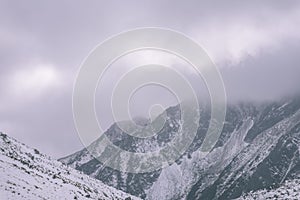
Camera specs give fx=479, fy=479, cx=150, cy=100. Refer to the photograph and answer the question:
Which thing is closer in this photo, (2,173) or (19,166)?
(2,173)

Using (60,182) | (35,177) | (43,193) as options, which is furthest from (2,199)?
(60,182)

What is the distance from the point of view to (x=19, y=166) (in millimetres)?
63750

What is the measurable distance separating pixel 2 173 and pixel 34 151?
154 feet

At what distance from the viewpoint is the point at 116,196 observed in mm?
97000

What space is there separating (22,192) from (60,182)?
1803cm

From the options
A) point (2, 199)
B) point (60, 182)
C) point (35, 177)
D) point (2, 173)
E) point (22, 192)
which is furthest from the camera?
point (60, 182)

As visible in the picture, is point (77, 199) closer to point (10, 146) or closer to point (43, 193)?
point (43, 193)

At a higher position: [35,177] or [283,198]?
[35,177]

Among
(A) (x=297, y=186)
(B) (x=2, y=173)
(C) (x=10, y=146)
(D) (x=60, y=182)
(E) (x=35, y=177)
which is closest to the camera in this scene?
(B) (x=2, y=173)

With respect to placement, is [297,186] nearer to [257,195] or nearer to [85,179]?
[257,195]

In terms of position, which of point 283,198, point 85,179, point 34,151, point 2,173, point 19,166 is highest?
point 34,151

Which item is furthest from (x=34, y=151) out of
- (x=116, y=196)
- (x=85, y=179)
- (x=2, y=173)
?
(x=2, y=173)

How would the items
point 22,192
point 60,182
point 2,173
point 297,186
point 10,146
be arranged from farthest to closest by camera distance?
point 297,186 < point 10,146 < point 60,182 < point 2,173 < point 22,192

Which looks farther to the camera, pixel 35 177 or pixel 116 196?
pixel 116 196
